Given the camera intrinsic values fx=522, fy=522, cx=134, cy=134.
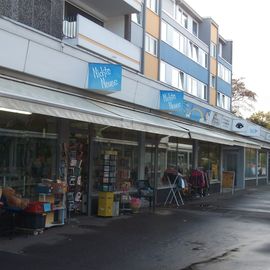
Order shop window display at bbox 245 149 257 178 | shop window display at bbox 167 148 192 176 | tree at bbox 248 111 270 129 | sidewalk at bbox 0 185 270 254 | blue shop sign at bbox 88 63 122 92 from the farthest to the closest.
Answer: tree at bbox 248 111 270 129 < shop window display at bbox 245 149 257 178 < shop window display at bbox 167 148 192 176 < blue shop sign at bbox 88 63 122 92 < sidewalk at bbox 0 185 270 254

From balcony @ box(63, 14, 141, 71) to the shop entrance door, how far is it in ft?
42.1

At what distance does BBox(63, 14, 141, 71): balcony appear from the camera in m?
19.4

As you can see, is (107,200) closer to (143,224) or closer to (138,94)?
(143,224)

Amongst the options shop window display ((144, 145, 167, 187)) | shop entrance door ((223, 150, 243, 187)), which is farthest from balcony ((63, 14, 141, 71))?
shop entrance door ((223, 150, 243, 187))

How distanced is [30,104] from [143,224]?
17.5ft

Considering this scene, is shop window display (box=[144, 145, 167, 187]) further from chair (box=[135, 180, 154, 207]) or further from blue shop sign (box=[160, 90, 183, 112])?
chair (box=[135, 180, 154, 207])

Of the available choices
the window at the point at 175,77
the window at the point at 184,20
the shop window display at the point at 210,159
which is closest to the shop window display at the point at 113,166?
the shop window display at the point at 210,159

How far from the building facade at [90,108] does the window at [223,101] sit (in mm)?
13819

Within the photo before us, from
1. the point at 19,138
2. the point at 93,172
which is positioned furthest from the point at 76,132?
the point at 19,138

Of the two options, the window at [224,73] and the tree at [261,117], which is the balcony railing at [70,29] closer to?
the window at [224,73]

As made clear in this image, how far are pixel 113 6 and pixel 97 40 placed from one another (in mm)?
2293

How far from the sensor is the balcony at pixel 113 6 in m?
21.1

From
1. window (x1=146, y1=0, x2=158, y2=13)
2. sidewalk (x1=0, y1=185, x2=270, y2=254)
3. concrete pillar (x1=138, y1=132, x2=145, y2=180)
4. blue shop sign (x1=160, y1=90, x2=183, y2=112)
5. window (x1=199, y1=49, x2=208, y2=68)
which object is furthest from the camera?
window (x1=199, y1=49, x2=208, y2=68)

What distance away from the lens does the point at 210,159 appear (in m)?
27.4
